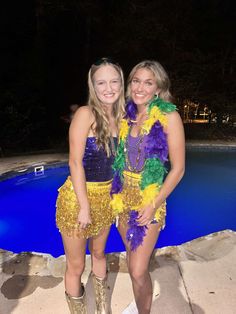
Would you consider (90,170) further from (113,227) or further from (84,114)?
(113,227)

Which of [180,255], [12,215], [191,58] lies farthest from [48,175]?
[191,58]

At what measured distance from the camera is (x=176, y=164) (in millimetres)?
1802

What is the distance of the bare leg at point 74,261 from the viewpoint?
184 cm

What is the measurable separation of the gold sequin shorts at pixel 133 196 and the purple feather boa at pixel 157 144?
0.16 metres

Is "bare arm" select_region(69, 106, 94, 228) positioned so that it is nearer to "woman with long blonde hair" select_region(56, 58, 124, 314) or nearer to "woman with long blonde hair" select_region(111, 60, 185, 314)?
"woman with long blonde hair" select_region(56, 58, 124, 314)

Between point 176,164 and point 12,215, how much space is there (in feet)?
17.2

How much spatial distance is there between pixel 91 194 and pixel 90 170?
15 cm

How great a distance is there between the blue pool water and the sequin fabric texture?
3195 millimetres

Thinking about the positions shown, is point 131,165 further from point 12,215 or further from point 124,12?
point 124,12

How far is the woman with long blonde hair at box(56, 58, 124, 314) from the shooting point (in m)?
1.72

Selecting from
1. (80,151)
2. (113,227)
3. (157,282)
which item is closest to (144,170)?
(80,151)

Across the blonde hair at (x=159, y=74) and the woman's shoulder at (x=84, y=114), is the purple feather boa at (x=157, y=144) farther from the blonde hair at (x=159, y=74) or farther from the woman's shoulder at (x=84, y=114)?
the woman's shoulder at (x=84, y=114)

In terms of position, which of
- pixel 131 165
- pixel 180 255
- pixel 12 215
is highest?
pixel 131 165

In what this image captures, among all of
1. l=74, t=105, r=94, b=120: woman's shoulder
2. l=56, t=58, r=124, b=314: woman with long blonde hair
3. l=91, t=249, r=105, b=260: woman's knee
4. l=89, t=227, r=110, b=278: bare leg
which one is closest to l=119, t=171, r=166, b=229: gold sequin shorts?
l=56, t=58, r=124, b=314: woman with long blonde hair
